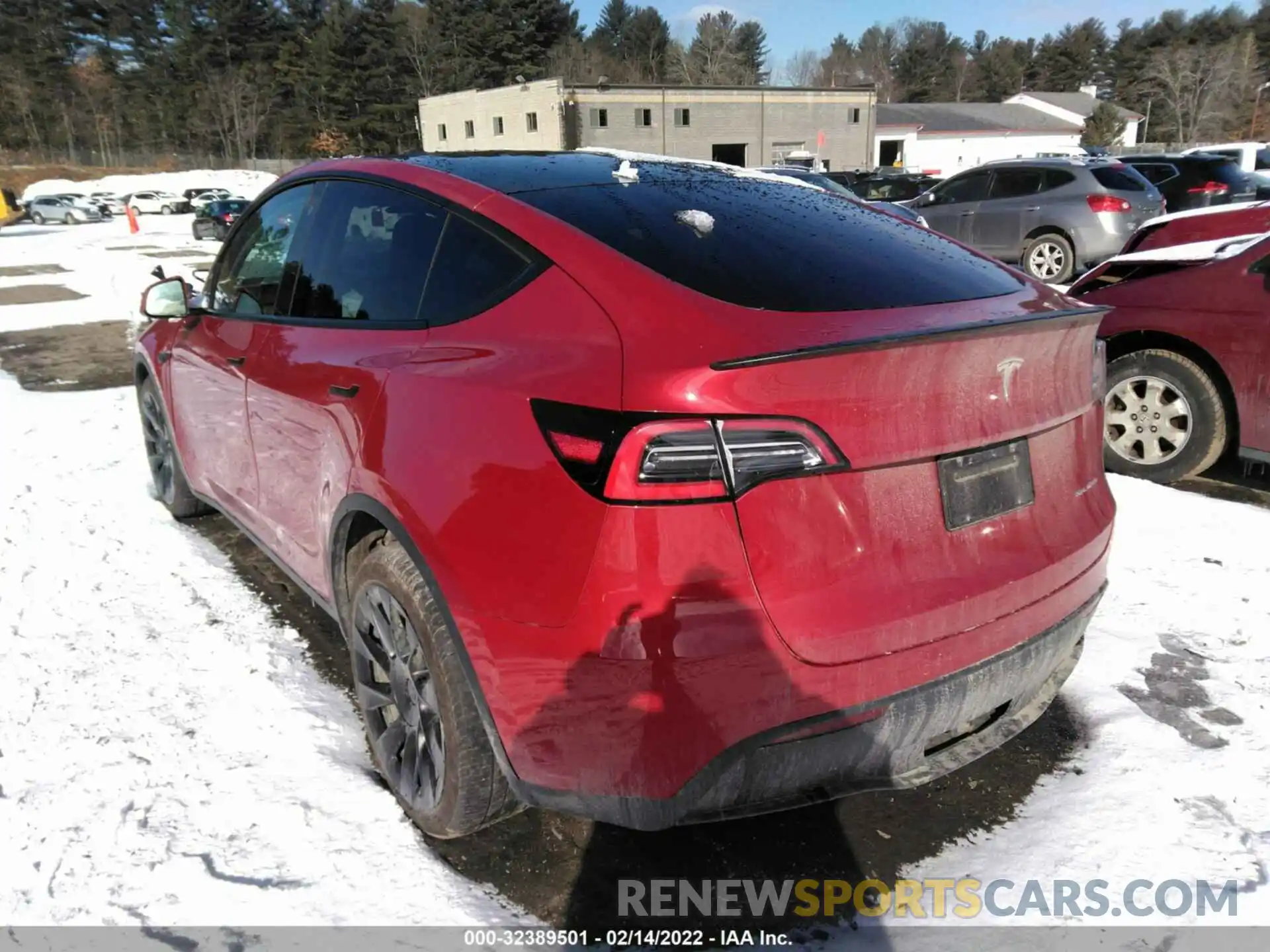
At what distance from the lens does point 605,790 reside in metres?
1.85

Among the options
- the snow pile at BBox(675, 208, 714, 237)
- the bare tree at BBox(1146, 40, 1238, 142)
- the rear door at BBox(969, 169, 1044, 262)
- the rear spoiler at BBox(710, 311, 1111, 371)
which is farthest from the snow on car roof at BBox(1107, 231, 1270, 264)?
the bare tree at BBox(1146, 40, 1238, 142)

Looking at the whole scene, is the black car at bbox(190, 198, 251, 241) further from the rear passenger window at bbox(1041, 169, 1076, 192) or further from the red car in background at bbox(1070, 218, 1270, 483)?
the red car in background at bbox(1070, 218, 1270, 483)

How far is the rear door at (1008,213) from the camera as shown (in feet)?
41.6

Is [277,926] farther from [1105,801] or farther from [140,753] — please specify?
[1105,801]

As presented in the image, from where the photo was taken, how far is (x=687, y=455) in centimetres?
171

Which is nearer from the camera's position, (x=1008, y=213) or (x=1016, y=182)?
(x=1008, y=213)

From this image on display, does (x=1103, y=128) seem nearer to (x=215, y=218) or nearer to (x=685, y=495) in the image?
(x=215, y=218)

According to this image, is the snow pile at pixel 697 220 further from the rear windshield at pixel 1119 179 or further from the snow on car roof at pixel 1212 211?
the rear windshield at pixel 1119 179

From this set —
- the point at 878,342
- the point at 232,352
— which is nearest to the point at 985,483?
the point at 878,342

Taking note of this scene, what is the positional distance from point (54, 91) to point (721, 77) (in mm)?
59964

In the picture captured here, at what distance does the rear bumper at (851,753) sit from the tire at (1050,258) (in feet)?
37.6

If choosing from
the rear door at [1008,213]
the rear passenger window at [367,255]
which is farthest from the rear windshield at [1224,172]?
the rear passenger window at [367,255]

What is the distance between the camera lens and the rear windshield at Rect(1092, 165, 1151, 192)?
12.3 m

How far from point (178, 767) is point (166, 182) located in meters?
68.4
